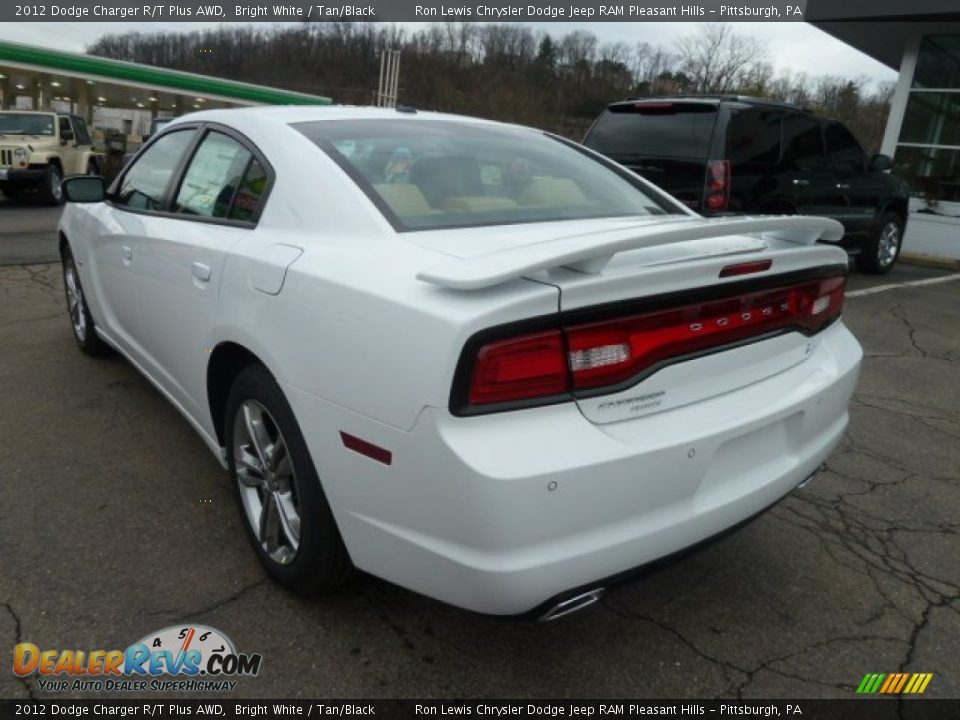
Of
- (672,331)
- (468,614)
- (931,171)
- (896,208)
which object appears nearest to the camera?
(672,331)

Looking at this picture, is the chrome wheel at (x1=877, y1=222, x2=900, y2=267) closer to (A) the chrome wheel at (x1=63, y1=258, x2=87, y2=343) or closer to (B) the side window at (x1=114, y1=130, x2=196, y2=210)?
(B) the side window at (x1=114, y1=130, x2=196, y2=210)

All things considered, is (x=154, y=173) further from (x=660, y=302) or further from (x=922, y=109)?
(x=922, y=109)

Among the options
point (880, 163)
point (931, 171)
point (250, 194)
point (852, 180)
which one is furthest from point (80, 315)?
point (931, 171)

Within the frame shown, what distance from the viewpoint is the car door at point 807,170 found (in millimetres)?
7207

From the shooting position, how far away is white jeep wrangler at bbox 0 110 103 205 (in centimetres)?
1359

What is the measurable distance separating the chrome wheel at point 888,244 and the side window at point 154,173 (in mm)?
8717

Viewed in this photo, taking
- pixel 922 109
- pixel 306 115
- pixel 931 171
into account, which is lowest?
pixel 306 115

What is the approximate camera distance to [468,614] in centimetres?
231

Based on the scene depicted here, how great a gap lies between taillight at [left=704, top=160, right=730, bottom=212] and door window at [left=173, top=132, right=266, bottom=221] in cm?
454

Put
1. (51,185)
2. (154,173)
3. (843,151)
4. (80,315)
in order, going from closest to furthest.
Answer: (154,173) < (80,315) < (843,151) < (51,185)

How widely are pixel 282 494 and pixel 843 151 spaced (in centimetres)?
801

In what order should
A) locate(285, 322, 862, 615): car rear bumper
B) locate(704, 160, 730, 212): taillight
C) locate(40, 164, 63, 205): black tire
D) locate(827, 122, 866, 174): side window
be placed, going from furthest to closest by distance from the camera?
locate(40, 164, 63, 205): black tire
locate(827, 122, 866, 174): side window
locate(704, 160, 730, 212): taillight
locate(285, 322, 862, 615): car rear bumper

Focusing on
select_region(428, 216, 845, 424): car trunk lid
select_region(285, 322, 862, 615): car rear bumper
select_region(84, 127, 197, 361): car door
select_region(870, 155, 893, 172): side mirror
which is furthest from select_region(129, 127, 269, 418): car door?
select_region(870, 155, 893, 172): side mirror

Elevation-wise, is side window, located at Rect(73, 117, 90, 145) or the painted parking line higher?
side window, located at Rect(73, 117, 90, 145)
